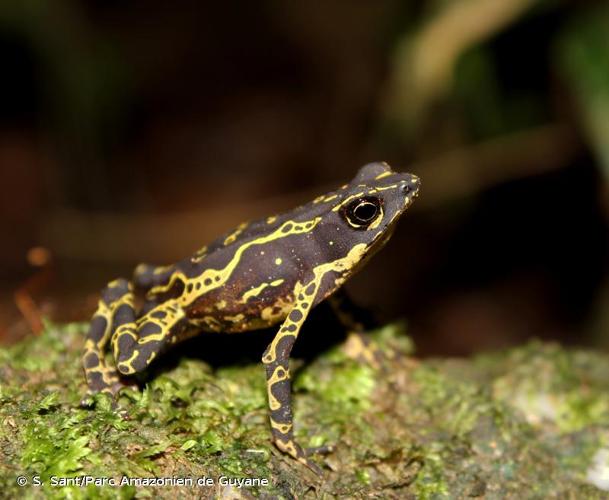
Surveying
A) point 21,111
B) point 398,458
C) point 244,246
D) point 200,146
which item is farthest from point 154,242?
point 398,458

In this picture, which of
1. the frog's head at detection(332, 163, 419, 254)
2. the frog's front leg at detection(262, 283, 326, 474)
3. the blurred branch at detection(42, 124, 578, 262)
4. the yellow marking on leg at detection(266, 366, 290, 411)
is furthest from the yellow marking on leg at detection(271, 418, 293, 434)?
the blurred branch at detection(42, 124, 578, 262)

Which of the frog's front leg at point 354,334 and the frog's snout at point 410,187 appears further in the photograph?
the frog's front leg at point 354,334

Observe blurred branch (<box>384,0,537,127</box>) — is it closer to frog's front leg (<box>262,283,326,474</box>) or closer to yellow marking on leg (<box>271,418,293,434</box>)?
frog's front leg (<box>262,283,326,474</box>)

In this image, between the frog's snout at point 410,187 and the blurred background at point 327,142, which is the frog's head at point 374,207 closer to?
the frog's snout at point 410,187

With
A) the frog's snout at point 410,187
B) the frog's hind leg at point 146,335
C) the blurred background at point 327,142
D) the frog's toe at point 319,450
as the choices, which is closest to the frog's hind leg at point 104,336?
the frog's hind leg at point 146,335

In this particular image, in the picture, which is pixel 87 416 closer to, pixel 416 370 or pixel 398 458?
pixel 398 458

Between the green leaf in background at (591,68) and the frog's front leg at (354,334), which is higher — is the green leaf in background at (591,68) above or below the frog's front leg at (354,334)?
above
